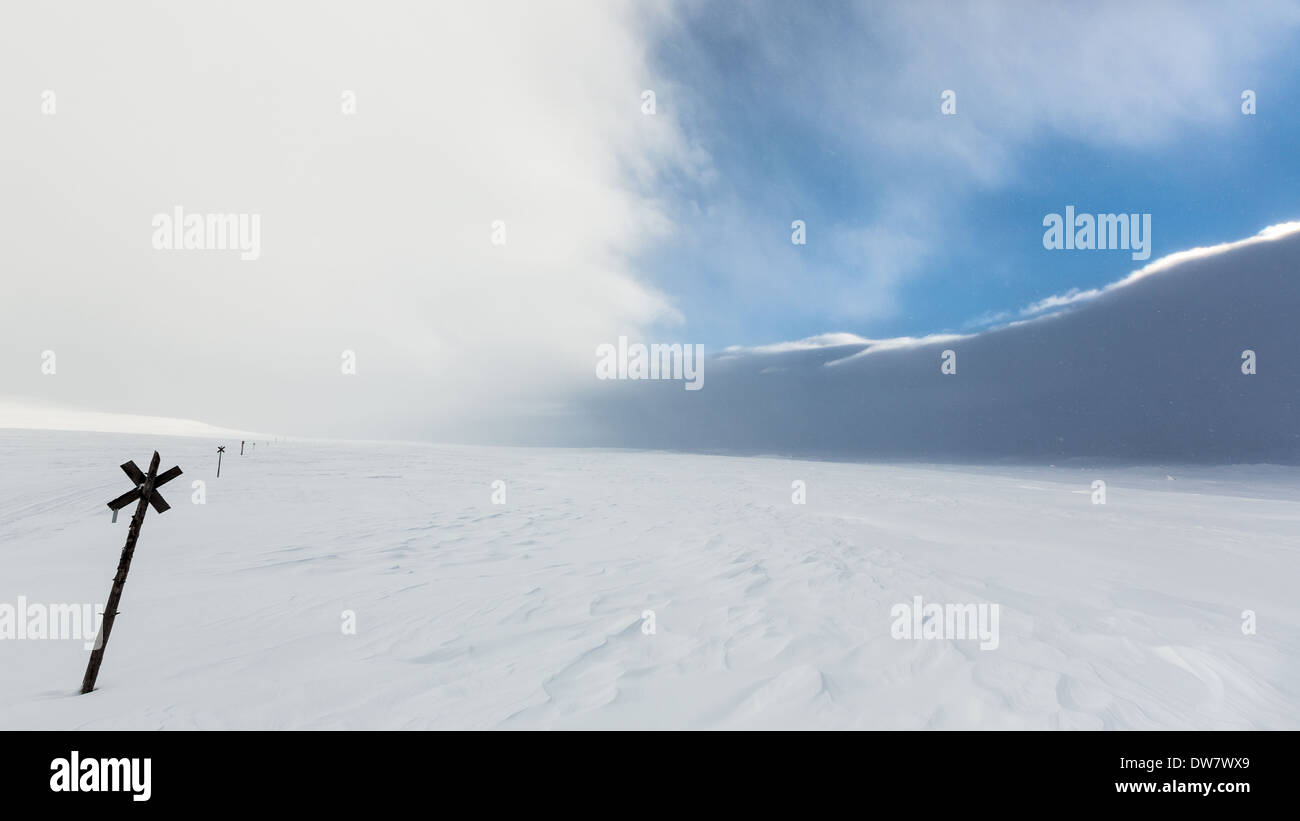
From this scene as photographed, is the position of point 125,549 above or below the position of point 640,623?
above

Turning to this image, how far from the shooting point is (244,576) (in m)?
9.22

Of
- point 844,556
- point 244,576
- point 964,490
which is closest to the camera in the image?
point 244,576

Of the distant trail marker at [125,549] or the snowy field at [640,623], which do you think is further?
the distant trail marker at [125,549]

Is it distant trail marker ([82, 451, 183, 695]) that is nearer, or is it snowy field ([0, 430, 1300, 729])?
snowy field ([0, 430, 1300, 729])

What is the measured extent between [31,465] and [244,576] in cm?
3930

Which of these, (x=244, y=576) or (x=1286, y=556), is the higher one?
(x=244, y=576)

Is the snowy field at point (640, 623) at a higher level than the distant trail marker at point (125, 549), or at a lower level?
lower

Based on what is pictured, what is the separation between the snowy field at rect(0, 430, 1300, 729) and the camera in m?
4.62

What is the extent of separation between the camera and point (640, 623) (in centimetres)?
675

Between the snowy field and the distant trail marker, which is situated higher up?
the distant trail marker

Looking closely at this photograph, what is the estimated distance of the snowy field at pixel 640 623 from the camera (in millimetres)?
4625
